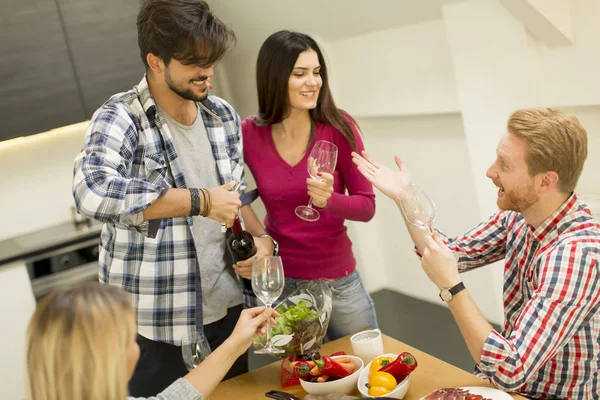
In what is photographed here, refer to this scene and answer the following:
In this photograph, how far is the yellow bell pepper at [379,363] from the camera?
188cm

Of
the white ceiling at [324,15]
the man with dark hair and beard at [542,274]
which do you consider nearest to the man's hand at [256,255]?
the man with dark hair and beard at [542,274]

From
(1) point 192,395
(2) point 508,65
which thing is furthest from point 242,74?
(1) point 192,395

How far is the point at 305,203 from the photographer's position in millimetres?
2596

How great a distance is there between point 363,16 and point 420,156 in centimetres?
90

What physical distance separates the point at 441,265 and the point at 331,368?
395mm

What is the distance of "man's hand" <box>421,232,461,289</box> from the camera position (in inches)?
72.5

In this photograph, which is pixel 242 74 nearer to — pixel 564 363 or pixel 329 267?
pixel 329 267

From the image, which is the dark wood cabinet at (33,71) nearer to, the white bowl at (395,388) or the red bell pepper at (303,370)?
the red bell pepper at (303,370)

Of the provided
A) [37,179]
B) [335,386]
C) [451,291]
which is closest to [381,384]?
[335,386]

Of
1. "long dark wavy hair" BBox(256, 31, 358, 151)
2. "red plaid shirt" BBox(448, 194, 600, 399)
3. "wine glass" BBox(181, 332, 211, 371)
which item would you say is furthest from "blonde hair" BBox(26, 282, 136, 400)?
"long dark wavy hair" BBox(256, 31, 358, 151)

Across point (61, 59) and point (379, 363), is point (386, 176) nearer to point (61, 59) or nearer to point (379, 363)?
point (379, 363)

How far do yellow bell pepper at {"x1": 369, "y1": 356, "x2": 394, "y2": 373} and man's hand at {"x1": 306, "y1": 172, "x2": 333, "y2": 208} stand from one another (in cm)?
63

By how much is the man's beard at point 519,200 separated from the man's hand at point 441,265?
232mm

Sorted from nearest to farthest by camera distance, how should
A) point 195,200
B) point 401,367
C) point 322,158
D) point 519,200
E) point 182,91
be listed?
point 401,367, point 519,200, point 195,200, point 182,91, point 322,158
